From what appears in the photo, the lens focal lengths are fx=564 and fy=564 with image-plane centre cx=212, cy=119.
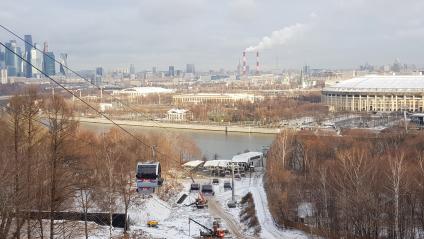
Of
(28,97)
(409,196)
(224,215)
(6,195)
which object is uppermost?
(28,97)

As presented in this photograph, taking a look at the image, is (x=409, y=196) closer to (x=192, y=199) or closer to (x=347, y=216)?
(x=347, y=216)

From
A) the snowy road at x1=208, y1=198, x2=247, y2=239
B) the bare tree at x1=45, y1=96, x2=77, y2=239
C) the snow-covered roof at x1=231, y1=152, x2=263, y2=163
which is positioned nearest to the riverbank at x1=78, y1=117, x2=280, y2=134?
the snow-covered roof at x1=231, y1=152, x2=263, y2=163

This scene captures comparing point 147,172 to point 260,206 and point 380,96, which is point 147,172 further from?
point 380,96

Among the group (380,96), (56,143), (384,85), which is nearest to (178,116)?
(380,96)

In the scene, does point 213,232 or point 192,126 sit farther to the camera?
point 192,126

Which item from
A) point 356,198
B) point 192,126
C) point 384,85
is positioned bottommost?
point 192,126

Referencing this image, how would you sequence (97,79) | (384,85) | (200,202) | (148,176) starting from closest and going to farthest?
1. (148,176)
2. (200,202)
3. (384,85)
4. (97,79)

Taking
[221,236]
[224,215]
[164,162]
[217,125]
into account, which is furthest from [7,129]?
[217,125]
